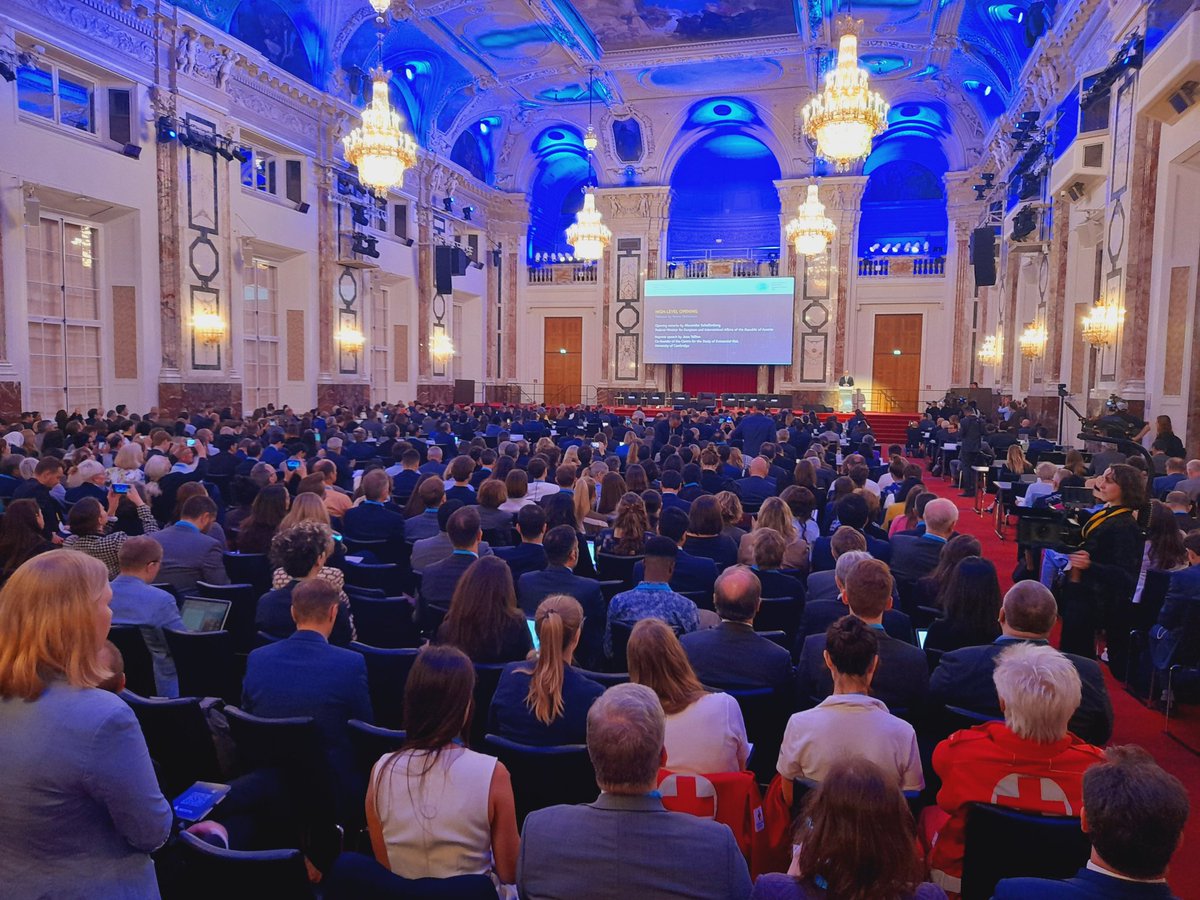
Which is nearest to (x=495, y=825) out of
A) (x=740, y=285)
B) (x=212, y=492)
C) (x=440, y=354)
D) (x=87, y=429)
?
(x=212, y=492)

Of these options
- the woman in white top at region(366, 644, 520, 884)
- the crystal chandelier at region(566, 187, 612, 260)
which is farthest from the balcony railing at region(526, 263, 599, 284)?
the woman in white top at region(366, 644, 520, 884)

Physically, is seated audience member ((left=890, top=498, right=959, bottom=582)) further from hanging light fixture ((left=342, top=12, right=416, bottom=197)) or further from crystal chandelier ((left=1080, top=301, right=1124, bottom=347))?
hanging light fixture ((left=342, top=12, right=416, bottom=197))

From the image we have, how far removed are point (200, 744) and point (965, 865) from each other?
2.34 meters

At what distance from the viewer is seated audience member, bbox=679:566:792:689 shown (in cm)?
A: 319

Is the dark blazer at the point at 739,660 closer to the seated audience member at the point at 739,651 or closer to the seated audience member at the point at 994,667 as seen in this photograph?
the seated audience member at the point at 739,651

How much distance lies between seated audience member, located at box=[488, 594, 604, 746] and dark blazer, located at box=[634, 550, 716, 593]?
182cm

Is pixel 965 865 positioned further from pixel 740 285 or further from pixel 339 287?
pixel 740 285

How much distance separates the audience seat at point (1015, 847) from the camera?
2.05m

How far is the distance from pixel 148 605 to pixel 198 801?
4.68 ft

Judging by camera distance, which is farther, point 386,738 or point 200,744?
point 200,744

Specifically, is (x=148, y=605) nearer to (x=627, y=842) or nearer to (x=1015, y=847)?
(x=627, y=842)

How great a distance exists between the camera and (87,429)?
984cm

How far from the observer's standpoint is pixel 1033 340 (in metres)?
15.7

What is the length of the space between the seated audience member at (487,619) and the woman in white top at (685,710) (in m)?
0.87
